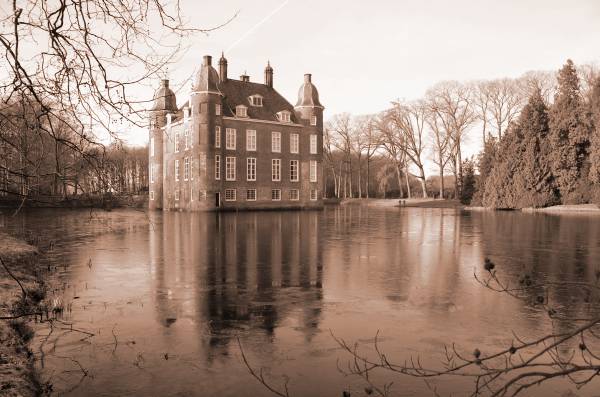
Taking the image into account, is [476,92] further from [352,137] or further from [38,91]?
[38,91]

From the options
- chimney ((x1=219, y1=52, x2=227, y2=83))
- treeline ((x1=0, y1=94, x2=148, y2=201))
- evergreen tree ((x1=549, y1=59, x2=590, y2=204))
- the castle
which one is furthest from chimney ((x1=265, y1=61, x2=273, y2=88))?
treeline ((x1=0, y1=94, x2=148, y2=201))

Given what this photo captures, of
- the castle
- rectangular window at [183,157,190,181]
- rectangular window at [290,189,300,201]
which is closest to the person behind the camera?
the castle

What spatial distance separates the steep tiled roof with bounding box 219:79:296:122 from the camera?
53.4 metres

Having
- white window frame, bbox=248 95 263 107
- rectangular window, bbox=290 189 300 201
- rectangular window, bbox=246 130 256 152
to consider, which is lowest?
rectangular window, bbox=290 189 300 201

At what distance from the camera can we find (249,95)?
55625 millimetres

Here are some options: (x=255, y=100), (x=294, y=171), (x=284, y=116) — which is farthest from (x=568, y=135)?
(x=255, y=100)

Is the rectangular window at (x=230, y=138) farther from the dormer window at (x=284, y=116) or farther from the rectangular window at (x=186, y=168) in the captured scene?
the dormer window at (x=284, y=116)

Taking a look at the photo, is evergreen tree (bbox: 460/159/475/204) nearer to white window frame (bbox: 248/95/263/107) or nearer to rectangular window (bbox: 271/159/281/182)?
rectangular window (bbox: 271/159/281/182)

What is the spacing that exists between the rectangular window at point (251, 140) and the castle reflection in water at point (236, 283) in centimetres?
3389

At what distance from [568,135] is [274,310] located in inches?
1880

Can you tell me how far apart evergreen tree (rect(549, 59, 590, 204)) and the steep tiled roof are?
27414 mm

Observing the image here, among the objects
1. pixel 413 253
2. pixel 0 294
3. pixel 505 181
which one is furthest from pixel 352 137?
pixel 0 294

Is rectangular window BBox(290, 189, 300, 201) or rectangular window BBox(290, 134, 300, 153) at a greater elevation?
rectangular window BBox(290, 134, 300, 153)

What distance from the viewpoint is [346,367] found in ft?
20.5
